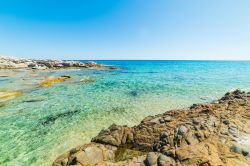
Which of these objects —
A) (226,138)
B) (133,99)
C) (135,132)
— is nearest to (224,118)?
(226,138)

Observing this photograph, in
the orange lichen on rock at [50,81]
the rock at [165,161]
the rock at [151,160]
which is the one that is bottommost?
the orange lichen on rock at [50,81]

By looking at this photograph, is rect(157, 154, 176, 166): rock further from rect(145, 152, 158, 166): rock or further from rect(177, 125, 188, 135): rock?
rect(177, 125, 188, 135): rock

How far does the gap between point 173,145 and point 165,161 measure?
1.48 meters

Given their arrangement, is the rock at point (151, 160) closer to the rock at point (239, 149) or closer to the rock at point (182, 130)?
the rock at point (182, 130)

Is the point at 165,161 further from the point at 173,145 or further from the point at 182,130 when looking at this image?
the point at 182,130

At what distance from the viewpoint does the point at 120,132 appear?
10.9 metres

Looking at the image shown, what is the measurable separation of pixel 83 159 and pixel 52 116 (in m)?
11.0

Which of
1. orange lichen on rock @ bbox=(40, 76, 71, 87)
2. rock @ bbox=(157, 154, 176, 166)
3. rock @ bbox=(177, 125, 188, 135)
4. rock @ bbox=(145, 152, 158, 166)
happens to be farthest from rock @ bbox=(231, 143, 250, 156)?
orange lichen on rock @ bbox=(40, 76, 71, 87)

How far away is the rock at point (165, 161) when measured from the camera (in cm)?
726

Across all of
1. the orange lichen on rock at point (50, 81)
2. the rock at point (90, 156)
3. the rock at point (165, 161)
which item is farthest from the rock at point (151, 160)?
the orange lichen on rock at point (50, 81)

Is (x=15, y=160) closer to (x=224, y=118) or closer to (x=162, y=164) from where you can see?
(x=162, y=164)

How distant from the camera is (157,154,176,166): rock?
7.26 metres

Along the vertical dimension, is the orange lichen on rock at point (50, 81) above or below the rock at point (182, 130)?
below

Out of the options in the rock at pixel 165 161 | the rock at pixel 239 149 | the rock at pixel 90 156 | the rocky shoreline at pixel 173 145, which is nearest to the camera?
the rock at pixel 165 161
